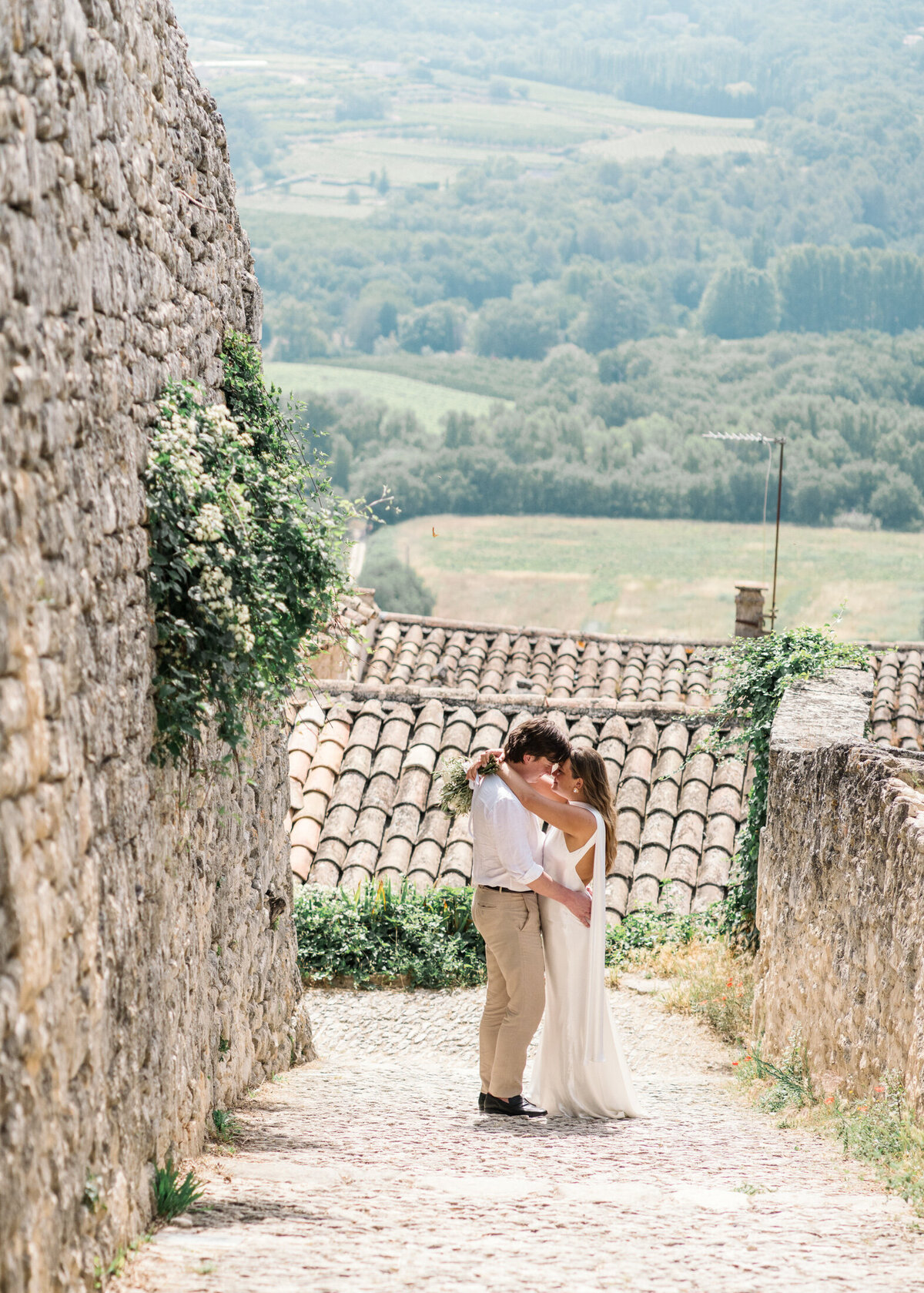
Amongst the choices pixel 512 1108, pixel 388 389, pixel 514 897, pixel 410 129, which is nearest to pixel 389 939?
pixel 512 1108

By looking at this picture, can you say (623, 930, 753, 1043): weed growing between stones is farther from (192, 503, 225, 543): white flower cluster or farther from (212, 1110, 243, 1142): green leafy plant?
(192, 503, 225, 543): white flower cluster

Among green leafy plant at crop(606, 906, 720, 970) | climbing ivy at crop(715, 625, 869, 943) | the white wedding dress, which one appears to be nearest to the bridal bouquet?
the white wedding dress

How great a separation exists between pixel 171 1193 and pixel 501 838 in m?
2.00

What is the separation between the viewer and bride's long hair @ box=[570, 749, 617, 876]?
204 inches

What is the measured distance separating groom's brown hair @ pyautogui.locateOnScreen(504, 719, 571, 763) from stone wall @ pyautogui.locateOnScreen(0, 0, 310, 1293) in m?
1.24

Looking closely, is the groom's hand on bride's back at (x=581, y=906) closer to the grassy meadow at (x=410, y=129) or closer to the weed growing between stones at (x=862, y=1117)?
the weed growing between stones at (x=862, y=1117)

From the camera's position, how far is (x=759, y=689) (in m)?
8.17

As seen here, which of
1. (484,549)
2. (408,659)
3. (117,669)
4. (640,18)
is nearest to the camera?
(117,669)

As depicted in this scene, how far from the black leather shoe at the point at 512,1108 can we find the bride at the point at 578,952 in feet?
0.26

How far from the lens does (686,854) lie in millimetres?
10172

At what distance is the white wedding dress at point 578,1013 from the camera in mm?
5160

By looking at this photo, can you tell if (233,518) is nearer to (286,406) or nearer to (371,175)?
(286,406)

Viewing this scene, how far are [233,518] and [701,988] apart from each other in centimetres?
535

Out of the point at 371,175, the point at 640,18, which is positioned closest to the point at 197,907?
the point at 371,175
